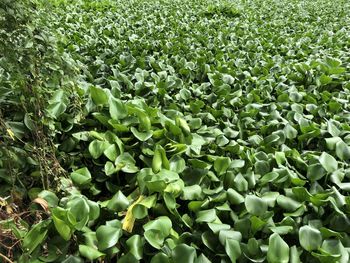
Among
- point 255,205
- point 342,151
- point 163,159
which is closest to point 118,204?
point 163,159

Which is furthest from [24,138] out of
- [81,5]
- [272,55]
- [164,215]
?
[81,5]

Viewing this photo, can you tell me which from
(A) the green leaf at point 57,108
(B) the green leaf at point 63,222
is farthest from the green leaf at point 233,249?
(A) the green leaf at point 57,108

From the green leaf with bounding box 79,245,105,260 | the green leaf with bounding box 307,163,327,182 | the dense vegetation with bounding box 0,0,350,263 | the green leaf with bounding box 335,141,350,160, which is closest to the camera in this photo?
the green leaf with bounding box 79,245,105,260

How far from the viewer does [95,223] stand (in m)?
1.78

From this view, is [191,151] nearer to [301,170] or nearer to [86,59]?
[301,170]

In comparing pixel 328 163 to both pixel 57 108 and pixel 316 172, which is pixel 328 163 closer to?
pixel 316 172

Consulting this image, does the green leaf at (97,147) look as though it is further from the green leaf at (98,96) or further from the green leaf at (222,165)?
the green leaf at (222,165)

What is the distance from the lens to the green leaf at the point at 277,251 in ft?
5.07

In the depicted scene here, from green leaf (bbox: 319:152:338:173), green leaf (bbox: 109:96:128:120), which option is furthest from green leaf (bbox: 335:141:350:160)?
green leaf (bbox: 109:96:128:120)

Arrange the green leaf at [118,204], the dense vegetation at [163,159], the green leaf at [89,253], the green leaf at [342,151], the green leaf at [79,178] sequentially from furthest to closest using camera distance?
the green leaf at [342,151]
the green leaf at [79,178]
the green leaf at [118,204]
the dense vegetation at [163,159]
the green leaf at [89,253]

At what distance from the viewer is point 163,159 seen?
1979 millimetres

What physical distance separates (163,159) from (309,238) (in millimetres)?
741

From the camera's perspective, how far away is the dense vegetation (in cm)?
164

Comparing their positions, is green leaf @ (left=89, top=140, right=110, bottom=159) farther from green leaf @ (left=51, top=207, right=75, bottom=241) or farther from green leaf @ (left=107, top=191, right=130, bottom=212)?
green leaf @ (left=51, top=207, right=75, bottom=241)
